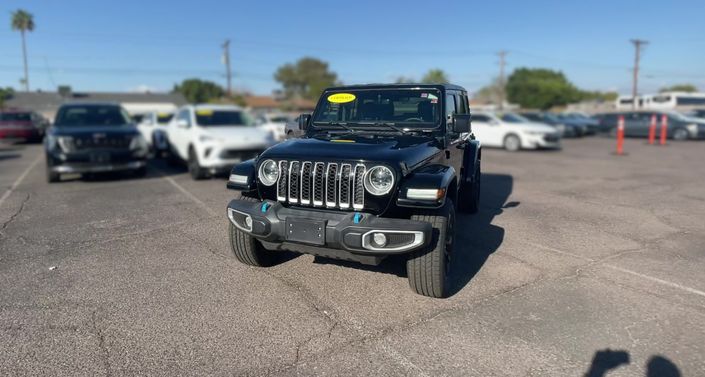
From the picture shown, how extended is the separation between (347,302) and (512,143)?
1494 centimetres

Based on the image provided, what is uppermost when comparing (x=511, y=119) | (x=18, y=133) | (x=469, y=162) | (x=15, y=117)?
(x=15, y=117)

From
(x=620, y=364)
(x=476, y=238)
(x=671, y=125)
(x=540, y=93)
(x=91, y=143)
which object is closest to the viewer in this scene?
(x=620, y=364)

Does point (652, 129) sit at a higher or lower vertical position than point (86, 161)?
higher

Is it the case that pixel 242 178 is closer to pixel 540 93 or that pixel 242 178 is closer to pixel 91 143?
pixel 91 143

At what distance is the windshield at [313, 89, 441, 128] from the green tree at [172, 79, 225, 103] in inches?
2937

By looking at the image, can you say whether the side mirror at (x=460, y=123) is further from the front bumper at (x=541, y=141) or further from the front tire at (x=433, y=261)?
the front bumper at (x=541, y=141)

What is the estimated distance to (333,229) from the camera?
3.50m

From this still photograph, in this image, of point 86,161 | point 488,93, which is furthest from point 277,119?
point 488,93

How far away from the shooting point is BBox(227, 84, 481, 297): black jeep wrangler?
3490 millimetres

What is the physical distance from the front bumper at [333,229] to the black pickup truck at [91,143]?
6.72 meters

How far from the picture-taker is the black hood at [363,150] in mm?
3750

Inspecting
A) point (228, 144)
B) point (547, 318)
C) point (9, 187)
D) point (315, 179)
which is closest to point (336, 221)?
point (315, 179)

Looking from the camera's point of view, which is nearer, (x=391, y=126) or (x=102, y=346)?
(x=102, y=346)

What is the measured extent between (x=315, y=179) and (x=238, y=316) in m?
1.20
